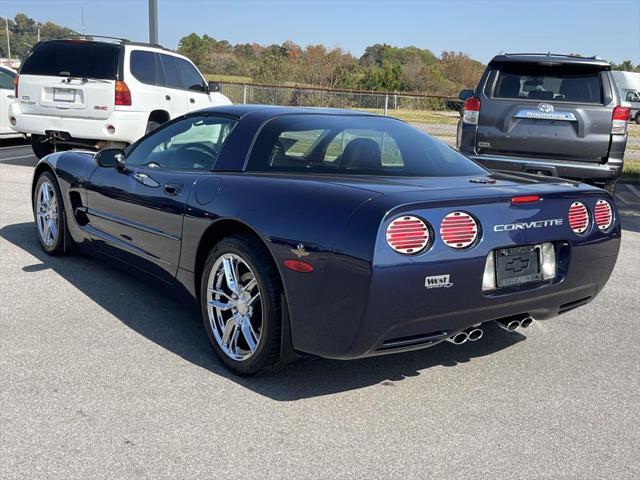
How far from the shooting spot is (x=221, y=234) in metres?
3.69

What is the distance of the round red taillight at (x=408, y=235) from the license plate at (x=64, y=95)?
26.7ft

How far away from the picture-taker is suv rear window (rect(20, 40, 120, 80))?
9828 mm

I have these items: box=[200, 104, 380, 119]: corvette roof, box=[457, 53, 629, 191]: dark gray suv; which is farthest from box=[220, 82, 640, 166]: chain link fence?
box=[200, 104, 380, 119]: corvette roof

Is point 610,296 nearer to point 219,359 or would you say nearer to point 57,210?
point 219,359

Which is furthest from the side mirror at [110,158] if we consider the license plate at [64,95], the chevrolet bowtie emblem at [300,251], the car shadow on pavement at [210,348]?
the license plate at [64,95]

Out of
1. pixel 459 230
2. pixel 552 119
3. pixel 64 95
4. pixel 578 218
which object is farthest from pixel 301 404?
pixel 64 95

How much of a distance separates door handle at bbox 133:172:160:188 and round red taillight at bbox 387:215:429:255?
6.02ft

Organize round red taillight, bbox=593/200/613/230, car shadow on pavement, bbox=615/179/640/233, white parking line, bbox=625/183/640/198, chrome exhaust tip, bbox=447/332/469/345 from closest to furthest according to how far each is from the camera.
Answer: chrome exhaust tip, bbox=447/332/469/345 < round red taillight, bbox=593/200/613/230 < car shadow on pavement, bbox=615/179/640/233 < white parking line, bbox=625/183/640/198

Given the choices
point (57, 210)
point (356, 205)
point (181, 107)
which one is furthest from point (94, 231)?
point (181, 107)

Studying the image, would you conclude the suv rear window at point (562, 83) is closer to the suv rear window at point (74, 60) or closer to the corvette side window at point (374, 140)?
the corvette side window at point (374, 140)

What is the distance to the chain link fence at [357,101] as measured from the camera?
20.7 meters

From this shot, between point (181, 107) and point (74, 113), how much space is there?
1.83 meters

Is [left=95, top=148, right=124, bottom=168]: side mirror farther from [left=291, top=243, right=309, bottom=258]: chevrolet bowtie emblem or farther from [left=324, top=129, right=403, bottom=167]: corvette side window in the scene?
[left=291, top=243, right=309, bottom=258]: chevrolet bowtie emblem

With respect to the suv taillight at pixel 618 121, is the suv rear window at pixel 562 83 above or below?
above
